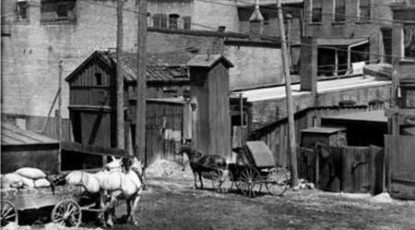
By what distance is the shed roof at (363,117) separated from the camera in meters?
30.8

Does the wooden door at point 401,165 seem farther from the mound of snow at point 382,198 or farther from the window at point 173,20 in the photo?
the window at point 173,20

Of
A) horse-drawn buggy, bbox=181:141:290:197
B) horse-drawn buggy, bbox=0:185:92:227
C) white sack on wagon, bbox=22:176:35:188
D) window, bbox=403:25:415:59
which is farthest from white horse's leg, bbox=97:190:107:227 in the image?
window, bbox=403:25:415:59

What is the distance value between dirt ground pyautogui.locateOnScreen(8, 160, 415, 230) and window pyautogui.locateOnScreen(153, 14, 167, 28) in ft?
105

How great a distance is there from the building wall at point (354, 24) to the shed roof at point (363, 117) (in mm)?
21891

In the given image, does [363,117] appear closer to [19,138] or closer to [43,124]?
[19,138]

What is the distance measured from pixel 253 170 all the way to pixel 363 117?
796cm

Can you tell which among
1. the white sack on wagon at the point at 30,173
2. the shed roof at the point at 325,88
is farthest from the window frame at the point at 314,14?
the white sack on wagon at the point at 30,173

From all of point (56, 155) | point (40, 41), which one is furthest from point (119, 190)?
point (40, 41)

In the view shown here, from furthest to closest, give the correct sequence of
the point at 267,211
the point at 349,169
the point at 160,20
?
the point at 160,20, the point at 349,169, the point at 267,211

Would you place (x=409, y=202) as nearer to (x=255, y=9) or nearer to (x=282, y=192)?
(x=282, y=192)

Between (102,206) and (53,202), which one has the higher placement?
(53,202)

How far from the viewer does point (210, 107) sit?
34.0 meters

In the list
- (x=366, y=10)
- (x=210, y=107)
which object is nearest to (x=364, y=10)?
(x=366, y=10)

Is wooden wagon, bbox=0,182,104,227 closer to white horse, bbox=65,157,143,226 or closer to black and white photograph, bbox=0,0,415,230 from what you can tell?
black and white photograph, bbox=0,0,415,230
